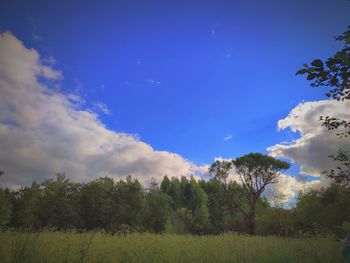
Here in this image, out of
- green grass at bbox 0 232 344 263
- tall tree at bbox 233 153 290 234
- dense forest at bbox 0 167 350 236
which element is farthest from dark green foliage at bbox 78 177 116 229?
green grass at bbox 0 232 344 263

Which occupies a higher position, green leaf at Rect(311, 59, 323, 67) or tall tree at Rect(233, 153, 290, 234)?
tall tree at Rect(233, 153, 290, 234)

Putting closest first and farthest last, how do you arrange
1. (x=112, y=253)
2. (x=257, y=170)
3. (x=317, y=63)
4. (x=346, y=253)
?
(x=346, y=253) < (x=317, y=63) < (x=112, y=253) < (x=257, y=170)

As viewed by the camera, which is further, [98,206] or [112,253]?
[98,206]

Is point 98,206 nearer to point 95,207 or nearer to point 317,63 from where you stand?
point 95,207

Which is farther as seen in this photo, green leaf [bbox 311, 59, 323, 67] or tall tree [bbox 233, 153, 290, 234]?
tall tree [bbox 233, 153, 290, 234]

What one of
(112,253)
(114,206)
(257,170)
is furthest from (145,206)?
(112,253)

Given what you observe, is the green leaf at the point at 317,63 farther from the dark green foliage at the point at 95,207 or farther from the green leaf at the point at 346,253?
the dark green foliage at the point at 95,207

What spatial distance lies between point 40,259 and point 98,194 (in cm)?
4182

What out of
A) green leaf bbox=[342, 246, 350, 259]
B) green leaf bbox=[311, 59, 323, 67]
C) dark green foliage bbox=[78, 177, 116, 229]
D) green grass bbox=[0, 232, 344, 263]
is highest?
dark green foliage bbox=[78, 177, 116, 229]

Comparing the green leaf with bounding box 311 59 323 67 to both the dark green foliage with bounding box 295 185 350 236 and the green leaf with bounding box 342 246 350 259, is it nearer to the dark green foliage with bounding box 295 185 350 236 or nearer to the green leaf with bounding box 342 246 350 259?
the green leaf with bounding box 342 246 350 259

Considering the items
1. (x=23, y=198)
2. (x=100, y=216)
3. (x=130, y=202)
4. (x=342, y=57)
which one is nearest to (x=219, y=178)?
(x=130, y=202)

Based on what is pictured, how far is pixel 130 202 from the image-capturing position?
49062mm

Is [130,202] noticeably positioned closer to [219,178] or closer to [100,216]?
[100,216]

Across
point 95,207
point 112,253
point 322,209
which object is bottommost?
point 112,253
